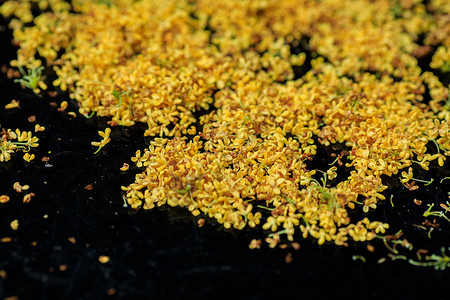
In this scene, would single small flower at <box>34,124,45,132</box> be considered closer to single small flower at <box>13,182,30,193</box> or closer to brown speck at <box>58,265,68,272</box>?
single small flower at <box>13,182,30,193</box>

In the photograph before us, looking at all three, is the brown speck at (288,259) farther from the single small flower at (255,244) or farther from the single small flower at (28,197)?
the single small flower at (28,197)

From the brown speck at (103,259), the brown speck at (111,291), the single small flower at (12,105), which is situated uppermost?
the single small flower at (12,105)

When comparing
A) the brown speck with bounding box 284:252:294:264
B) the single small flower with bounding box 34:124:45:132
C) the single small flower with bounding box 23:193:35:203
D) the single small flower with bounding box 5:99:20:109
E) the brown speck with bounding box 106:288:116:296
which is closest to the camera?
the brown speck with bounding box 106:288:116:296

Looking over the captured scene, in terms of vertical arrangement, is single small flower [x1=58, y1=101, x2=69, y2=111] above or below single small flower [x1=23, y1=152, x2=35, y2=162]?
above

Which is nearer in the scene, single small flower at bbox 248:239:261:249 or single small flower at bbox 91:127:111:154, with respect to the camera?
single small flower at bbox 248:239:261:249

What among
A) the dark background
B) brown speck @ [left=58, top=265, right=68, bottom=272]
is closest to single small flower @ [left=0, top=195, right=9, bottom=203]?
the dark background

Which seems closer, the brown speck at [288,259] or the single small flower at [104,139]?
the brown speck at [288,259]

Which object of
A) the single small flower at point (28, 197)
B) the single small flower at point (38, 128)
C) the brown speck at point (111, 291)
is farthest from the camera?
the single small flower at point (38, 128)

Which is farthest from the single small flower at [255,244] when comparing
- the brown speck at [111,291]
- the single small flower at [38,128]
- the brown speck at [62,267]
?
the single small flower at [38,128]
